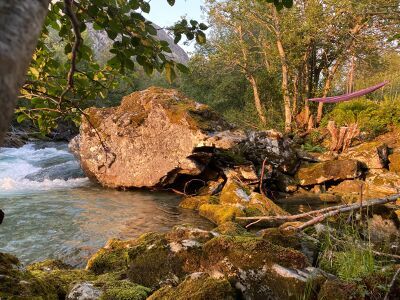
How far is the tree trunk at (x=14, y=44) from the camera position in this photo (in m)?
0.57

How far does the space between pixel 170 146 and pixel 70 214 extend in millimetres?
4250

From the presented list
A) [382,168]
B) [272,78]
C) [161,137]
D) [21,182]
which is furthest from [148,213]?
[272,78]

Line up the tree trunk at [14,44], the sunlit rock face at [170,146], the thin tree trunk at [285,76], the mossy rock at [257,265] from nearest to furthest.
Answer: the tree trunk at [14,44], the mossy rock at [257,265], the sunlit rock face at [170,146], the thin tree trunk at [285,76]

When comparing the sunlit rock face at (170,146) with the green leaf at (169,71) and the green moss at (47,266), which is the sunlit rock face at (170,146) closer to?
the green moss at (47,266)

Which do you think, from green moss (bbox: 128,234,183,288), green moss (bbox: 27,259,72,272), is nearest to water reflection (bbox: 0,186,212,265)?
green moss (bbox: 27,259,72,272)

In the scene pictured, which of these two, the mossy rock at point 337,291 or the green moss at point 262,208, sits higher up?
the mossy rock at point 337,291

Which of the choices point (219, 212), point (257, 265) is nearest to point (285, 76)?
point (219, 212)

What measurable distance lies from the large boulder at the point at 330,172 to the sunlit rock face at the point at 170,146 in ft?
2.49

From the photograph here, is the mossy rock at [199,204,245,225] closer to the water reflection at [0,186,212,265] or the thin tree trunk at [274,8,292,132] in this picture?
the water reflection at [0,186,212,265]

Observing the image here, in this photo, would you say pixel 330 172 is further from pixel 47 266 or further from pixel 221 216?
pixel 47 266

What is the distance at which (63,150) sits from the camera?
22.6m

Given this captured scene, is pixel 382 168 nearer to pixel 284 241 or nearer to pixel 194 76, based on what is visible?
pixel 284 241

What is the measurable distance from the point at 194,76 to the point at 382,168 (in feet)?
58.2

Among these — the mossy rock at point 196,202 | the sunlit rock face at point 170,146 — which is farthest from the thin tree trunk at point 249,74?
the mossy rock at point 196,202
